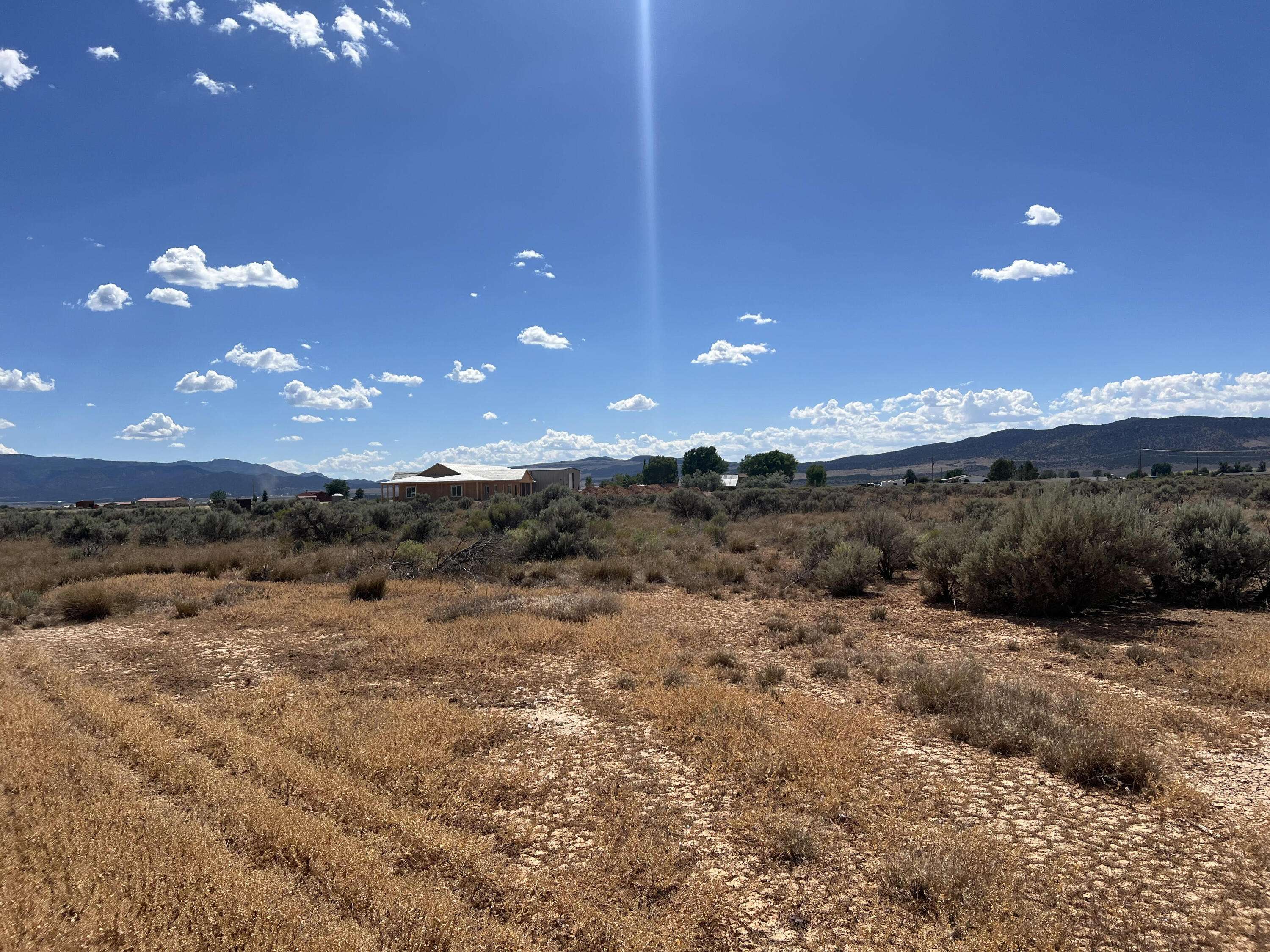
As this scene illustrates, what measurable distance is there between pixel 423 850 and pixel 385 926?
2.39 ft

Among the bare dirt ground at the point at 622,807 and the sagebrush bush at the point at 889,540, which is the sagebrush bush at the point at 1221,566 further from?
the sagebrush bush at the point at 889,540

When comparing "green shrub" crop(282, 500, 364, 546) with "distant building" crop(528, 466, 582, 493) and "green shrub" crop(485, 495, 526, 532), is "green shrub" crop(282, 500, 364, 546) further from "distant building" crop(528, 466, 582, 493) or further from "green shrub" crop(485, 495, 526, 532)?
"distant building" crop(528, 466, 582, 493)

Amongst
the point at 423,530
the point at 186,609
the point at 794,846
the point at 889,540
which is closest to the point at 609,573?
the point at 889,540

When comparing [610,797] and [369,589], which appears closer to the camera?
[610,797]

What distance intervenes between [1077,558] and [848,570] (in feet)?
12.5

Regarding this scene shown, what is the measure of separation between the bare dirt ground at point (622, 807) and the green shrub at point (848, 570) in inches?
177

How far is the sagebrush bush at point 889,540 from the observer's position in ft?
49.7

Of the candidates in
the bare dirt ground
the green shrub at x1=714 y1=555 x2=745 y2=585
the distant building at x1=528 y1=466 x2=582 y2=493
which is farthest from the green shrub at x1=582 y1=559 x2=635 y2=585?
the distant building at x1=528 y1=466 x2=582 y2=493

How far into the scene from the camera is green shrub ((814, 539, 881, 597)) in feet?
42.2

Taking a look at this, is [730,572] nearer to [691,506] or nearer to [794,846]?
[794,846]

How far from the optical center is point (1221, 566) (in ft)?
35.8

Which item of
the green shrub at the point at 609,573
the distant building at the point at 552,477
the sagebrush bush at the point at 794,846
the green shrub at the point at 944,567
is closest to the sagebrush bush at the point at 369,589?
the green shrub at the point at 609,573

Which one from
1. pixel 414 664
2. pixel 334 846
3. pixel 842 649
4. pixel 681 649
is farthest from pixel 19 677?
pixel 842 649

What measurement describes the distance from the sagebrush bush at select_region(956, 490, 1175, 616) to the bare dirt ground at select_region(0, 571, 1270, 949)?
187cm
